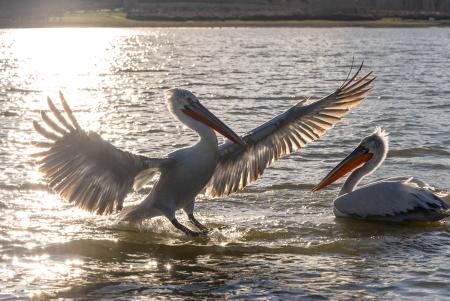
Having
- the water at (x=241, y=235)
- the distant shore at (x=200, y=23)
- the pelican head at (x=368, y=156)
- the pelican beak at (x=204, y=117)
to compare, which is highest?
the distant shore at (x=200, y=23)

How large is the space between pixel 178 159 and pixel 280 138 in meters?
1.27

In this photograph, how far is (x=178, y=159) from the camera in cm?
773

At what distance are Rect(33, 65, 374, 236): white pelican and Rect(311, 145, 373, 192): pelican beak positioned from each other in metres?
0.57

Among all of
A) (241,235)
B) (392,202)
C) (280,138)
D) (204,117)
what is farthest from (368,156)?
(204,117)

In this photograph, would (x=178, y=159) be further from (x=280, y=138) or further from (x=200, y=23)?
(x=200, y=23)

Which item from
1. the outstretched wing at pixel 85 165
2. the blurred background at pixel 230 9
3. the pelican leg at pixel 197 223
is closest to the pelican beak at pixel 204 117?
the outstretched wing at pixel 85 165

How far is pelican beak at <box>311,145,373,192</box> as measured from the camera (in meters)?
9.09

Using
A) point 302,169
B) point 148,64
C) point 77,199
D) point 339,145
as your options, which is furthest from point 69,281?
point 148,64

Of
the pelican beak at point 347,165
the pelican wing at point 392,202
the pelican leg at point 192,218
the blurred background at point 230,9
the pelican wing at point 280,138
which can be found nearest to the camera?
the pelican leg at point 192,218

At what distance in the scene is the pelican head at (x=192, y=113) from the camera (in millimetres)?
7742

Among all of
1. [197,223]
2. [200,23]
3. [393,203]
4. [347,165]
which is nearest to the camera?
[197,223]

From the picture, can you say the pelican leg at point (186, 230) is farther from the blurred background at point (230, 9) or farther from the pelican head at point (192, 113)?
the blurred background at point (230, 9)

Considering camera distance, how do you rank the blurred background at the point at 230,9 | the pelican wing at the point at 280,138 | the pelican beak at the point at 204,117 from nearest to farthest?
the pelican beak at the point at 204,117
the pelican wing at the point at 280,138
the blurred background at the point at 230,9

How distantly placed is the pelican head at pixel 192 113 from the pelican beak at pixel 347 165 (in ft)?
4.85
